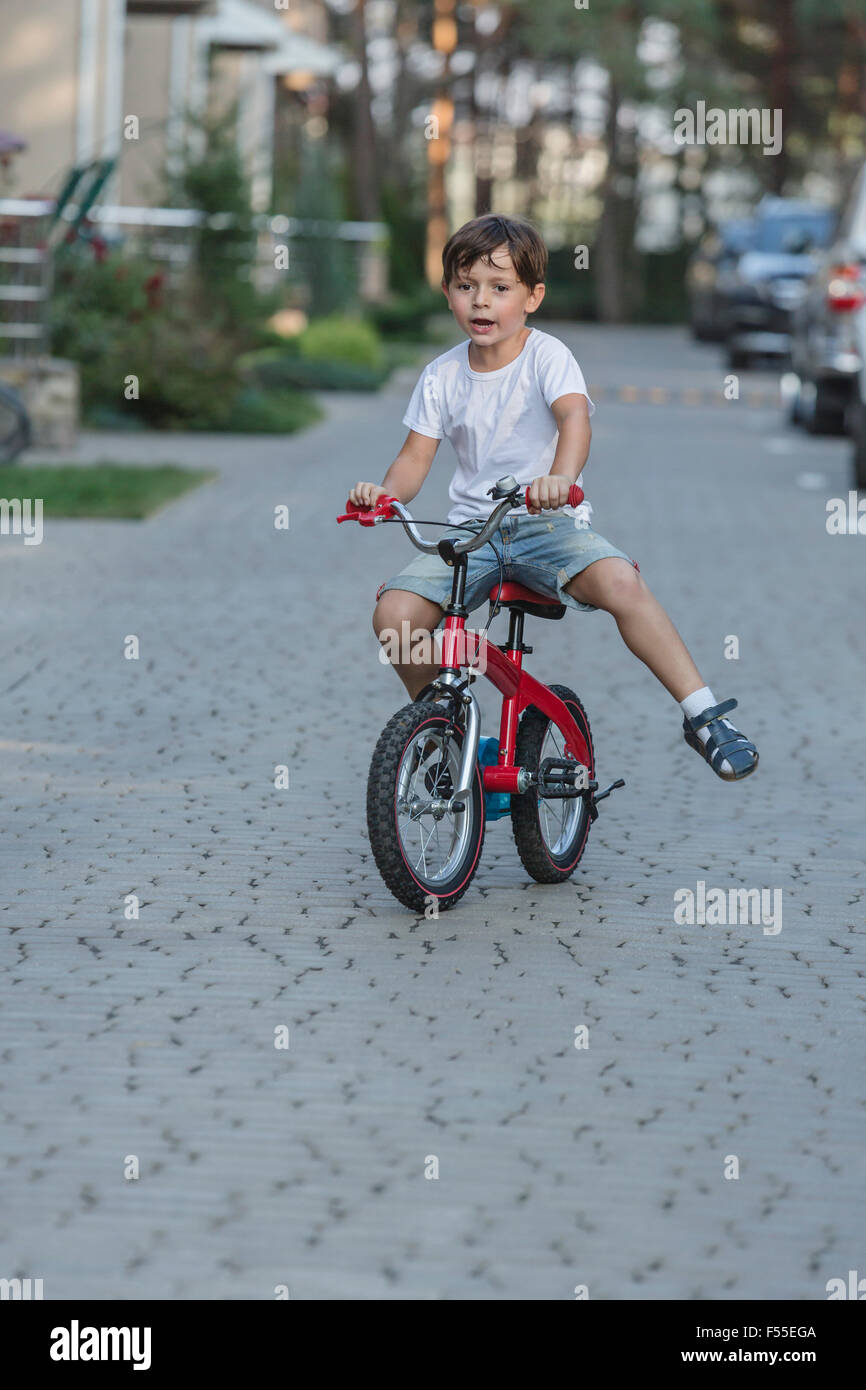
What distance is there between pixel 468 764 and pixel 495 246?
1284mm

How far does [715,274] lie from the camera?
38156mm

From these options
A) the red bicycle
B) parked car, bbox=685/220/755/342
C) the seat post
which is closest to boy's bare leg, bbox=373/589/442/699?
the red bicycle

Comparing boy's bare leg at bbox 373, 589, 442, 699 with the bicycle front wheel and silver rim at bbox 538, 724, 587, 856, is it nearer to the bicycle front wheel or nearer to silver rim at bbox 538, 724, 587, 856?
the bicycle front wheel

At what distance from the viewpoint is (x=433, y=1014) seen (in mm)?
4898

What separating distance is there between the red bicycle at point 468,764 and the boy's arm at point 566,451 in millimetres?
54

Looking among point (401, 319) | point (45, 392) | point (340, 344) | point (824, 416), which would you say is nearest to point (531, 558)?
point (45, 392)

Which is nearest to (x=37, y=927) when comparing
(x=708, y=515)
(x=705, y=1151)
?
(x=705, y=1151)

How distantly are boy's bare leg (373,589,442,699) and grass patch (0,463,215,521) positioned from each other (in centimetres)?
806

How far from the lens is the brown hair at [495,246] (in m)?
5.56

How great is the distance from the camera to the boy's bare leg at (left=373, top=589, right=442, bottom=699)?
5.70 meters

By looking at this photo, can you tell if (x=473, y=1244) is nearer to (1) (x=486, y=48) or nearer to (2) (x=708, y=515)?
(2) (x=708, y=515)

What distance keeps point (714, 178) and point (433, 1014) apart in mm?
62499

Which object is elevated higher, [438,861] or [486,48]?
[486,48]

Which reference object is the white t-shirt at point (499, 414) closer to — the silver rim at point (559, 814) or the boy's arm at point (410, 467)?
the boy's arm at point (410, 467)
